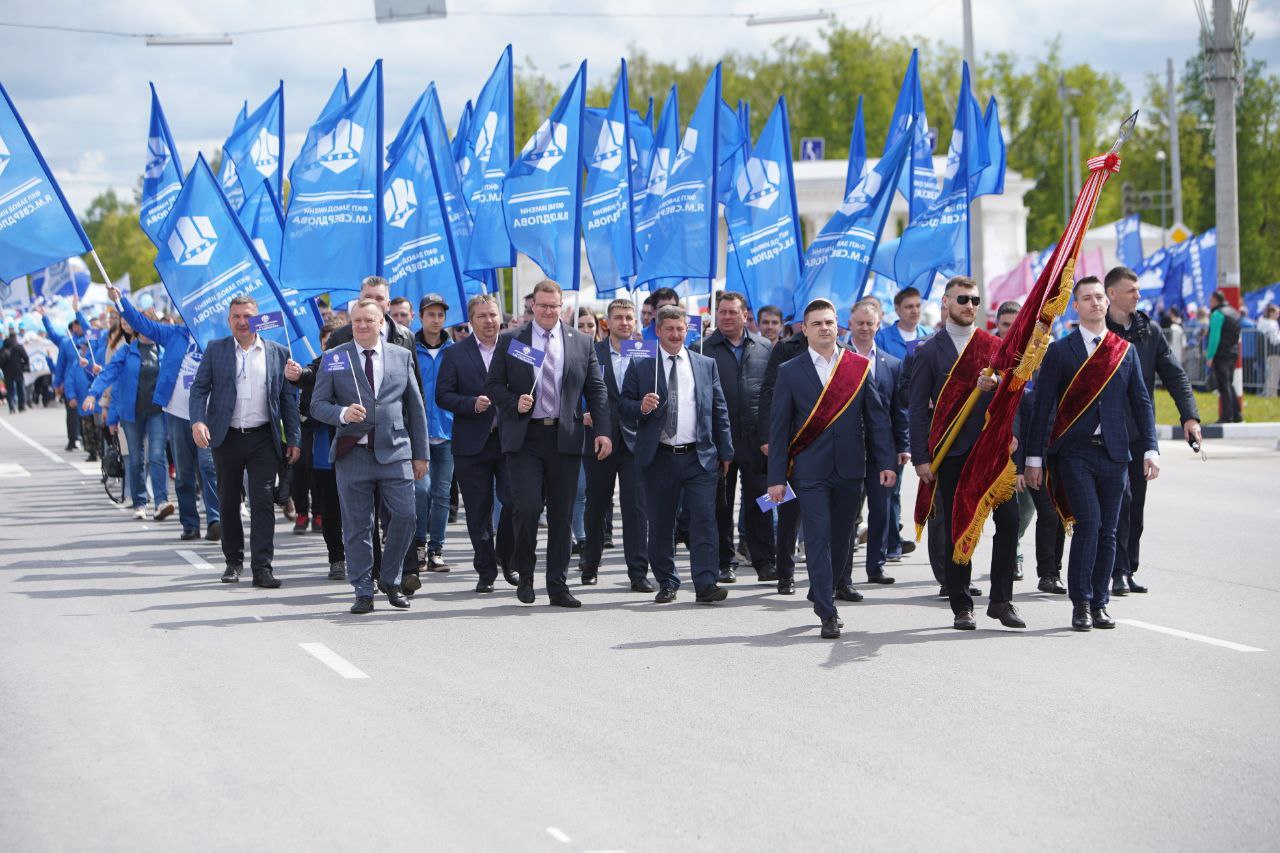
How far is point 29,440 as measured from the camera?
2791cm

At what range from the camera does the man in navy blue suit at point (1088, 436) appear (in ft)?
29.0

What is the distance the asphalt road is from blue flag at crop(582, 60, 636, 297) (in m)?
5.14

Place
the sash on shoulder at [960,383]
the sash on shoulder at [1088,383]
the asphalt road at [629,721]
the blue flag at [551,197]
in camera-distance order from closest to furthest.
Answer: the asphalt road at [629,721] < the sash on shoulder at [1088,383] < the sash on shoulder at [960,383] < the blue flag at [551,197]

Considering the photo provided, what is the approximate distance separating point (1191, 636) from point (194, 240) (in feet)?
26.1

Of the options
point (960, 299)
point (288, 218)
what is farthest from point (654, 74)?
point (960, 299)

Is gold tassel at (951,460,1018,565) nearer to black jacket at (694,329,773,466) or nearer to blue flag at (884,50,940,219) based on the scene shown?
black jacket at (694,329,773,466)

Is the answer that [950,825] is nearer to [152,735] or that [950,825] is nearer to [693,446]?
[152,735]

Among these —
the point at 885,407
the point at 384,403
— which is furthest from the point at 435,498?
the point at 885,407

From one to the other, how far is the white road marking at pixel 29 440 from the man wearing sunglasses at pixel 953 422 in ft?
53.9

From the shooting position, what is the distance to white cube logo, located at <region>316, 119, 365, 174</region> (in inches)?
599

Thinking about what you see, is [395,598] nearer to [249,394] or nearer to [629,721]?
[249,394]

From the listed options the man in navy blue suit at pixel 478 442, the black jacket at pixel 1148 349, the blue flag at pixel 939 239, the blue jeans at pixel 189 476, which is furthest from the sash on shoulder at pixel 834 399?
the blue flag at pixel 939 239

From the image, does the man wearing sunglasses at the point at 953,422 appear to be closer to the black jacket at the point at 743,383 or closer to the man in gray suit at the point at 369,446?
the black jacket at the point at 743,383

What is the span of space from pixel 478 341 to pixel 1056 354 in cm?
400
